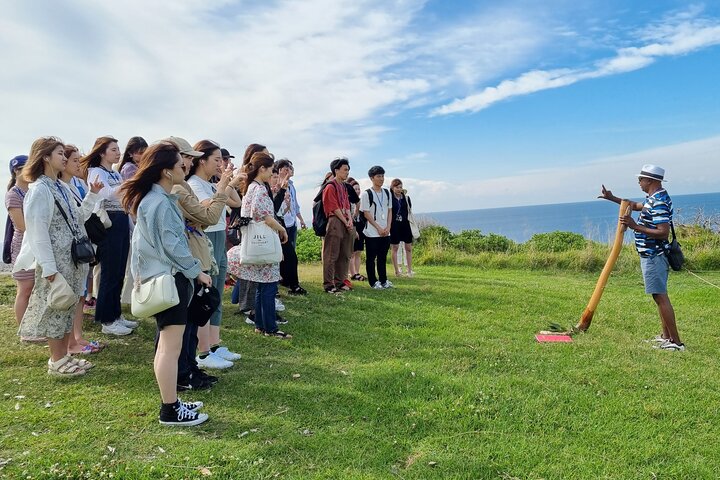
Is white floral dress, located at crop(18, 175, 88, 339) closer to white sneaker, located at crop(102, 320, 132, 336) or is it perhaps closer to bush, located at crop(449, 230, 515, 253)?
white sneaker, located at crop(102, 320, 132, 336)

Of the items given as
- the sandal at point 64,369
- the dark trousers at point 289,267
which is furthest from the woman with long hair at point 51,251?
the dark trousers at point 289,267

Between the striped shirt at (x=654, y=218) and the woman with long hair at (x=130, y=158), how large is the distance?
236 inches

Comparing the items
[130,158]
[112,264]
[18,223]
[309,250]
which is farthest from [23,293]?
[309,250]

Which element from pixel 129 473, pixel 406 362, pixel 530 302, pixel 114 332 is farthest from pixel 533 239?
pixel 129 473

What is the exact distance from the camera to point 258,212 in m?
5.71

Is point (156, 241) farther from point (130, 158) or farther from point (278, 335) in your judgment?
point (130, 158)

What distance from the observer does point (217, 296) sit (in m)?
4.36

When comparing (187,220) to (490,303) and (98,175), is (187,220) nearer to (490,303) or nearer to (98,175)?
(98,175)

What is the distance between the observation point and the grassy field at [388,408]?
3.38 m

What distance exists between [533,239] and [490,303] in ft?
29.2

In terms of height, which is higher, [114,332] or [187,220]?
[187,220]

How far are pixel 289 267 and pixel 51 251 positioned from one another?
409 centimetres

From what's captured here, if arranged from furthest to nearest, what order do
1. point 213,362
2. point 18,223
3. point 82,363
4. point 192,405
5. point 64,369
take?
point 18,223
point 213,362
point 82,363
point 64,369
point 192,405

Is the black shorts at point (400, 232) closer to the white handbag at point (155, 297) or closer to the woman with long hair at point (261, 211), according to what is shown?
the woman with long hair at point (261, 211)
